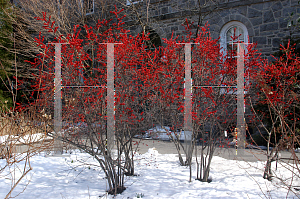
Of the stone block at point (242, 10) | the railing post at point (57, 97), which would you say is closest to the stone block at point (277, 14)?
the stone block at point (242, 10)

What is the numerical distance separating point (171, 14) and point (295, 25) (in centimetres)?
391

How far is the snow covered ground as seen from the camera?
3.33 m

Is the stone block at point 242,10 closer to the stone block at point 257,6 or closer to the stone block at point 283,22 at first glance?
the stone block at point 257,6

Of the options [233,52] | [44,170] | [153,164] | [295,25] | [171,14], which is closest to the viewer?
[233,52]

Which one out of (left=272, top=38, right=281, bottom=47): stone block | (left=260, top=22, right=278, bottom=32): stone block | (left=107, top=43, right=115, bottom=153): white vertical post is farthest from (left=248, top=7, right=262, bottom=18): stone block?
(left=107, top=43, right=115, bottom=153): white vertical post

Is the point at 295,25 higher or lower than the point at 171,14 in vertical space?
lower

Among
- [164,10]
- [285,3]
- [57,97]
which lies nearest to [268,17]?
[285,3]

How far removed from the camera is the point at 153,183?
3785mm

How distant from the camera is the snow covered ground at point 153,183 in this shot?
10.9ft

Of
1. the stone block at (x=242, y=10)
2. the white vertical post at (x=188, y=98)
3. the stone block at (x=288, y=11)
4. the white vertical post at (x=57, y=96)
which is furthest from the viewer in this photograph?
the stone block at (x=242, y=10)

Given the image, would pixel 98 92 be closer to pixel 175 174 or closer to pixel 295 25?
pixel 175 174

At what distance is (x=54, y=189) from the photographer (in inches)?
139

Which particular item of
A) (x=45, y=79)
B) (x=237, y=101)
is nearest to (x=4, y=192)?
(x=45, y=79)

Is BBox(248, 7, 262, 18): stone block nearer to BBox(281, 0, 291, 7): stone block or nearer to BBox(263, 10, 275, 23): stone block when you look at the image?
BBox(263, 10, 275, 23): stone block
